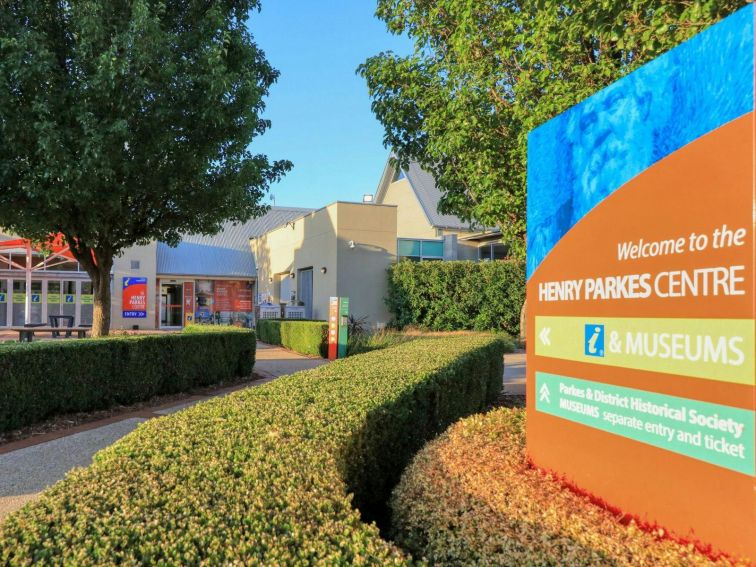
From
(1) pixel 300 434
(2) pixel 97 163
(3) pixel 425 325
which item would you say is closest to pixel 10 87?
(2) pixel 97 163

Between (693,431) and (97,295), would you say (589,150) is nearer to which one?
(693,431)

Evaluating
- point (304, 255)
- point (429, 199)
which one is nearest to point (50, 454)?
point (304, 255)

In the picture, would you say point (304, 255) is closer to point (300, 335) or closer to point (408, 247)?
point (408, 247)

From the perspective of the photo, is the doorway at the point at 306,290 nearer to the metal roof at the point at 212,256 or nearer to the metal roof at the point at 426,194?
the metal roof at the point at 212,256

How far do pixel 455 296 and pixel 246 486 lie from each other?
17799 mm

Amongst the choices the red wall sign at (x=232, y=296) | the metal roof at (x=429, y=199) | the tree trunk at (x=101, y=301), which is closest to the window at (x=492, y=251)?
the metal roof at (x=429, y=199)

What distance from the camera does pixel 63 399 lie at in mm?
6816

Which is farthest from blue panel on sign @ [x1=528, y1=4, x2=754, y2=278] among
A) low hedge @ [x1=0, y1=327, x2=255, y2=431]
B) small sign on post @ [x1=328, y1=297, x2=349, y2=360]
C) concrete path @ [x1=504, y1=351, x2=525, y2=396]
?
small sign on post @ [x1=328, y1=297, x2=349, y2=360]

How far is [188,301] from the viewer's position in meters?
26.1

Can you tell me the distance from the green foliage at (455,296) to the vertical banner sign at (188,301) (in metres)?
10.9

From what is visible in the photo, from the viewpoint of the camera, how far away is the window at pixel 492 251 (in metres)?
24.5

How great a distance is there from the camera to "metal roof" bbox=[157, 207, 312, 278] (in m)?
26.3

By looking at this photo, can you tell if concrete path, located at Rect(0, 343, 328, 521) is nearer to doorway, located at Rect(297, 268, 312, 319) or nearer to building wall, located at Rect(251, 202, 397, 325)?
building wall, located at Rect(251, 202, 397, 325)

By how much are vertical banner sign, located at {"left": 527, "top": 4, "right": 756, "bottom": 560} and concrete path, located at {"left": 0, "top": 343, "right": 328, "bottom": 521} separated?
3.89 m
